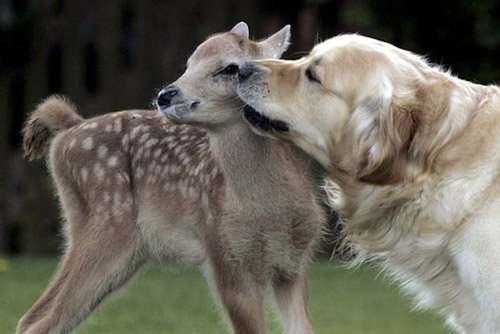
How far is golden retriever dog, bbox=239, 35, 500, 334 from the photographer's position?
5.65 metres

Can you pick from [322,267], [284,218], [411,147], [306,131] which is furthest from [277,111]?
[322,267]

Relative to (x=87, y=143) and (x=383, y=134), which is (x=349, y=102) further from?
(x=87, y=143)

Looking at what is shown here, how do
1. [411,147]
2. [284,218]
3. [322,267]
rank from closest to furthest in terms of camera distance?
[411,147], [284,218], [322,267]

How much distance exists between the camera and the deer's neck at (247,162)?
24.4 ft

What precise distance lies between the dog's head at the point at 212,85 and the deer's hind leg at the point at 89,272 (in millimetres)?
829

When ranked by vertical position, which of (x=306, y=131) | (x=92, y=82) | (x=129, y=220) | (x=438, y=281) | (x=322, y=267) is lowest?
(x=322, y=267)

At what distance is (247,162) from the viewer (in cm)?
748

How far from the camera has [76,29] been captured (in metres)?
13.8

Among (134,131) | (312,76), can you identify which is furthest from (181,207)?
(312,76)

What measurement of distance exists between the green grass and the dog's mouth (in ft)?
9.77

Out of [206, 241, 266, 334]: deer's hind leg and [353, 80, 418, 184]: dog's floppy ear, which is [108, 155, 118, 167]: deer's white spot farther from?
[353, 80, 418, 184]: dog's floppy ear

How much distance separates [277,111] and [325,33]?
8280 millimetres

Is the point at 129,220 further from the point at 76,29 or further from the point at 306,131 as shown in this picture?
the point at 76,29

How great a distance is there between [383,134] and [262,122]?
62cm
